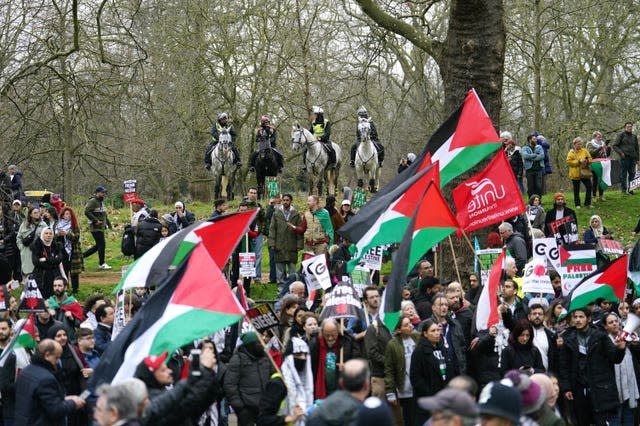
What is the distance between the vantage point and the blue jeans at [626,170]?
1196 inches

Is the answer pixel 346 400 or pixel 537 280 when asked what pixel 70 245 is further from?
pixel 346 400

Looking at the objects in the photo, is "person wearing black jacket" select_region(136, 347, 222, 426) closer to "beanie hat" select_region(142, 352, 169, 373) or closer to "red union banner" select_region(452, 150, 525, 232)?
"beanie hat" select_region(142, 352, 169, 373)

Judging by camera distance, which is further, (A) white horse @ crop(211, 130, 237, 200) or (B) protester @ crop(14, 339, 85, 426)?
(A) white horse @ crop(211, 130, 237, 200)

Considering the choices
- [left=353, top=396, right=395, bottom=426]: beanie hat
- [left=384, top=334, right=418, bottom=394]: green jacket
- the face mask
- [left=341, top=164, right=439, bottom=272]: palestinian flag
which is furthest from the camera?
[left=341, top=164, right=439, bottom=272]: palestinian flag

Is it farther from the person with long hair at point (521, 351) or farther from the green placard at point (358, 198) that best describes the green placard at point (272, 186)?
the person with long hair at point (521, 351)

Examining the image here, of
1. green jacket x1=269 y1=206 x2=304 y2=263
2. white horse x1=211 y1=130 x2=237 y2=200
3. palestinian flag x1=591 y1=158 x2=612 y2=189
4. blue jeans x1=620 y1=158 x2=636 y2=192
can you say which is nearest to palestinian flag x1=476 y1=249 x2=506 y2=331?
green jacket x1=269 y1=206 x2=304 y2=263

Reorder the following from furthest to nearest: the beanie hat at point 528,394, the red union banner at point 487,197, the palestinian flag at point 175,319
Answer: the red union banner at point 487,197 → the palestinian flag at point 175,319 → the beanie hat at point 528,394

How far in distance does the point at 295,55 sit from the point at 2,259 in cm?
1857

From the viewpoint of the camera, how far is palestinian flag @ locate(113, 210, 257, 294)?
1153cm

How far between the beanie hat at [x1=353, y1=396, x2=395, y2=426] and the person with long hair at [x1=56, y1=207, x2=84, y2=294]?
Answer: 46.4ft

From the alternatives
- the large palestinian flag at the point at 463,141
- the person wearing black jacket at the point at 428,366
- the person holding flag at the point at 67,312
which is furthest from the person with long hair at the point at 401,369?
the person holding flag at the point at 67,312

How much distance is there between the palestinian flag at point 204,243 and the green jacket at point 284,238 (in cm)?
Result: 988

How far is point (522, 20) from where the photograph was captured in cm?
3709

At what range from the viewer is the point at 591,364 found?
1312cm
